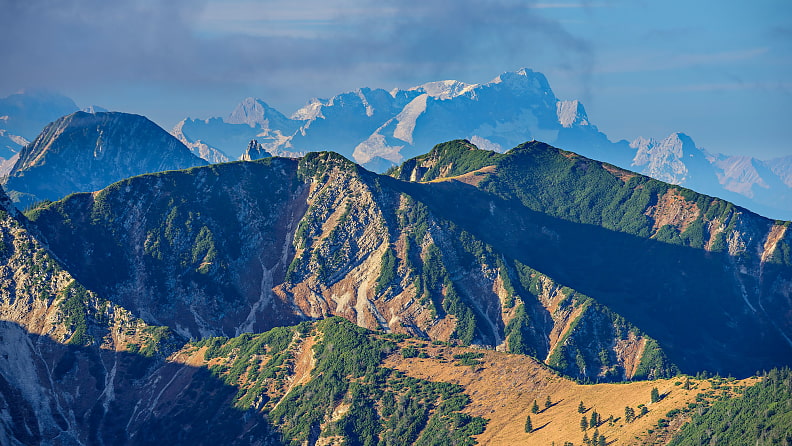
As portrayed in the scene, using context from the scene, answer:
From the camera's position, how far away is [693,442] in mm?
199125

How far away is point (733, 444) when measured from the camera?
194 metres

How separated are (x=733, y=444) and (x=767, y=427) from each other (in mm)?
9785

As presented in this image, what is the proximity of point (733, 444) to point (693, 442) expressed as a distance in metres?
9.91

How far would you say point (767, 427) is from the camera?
193 metres
